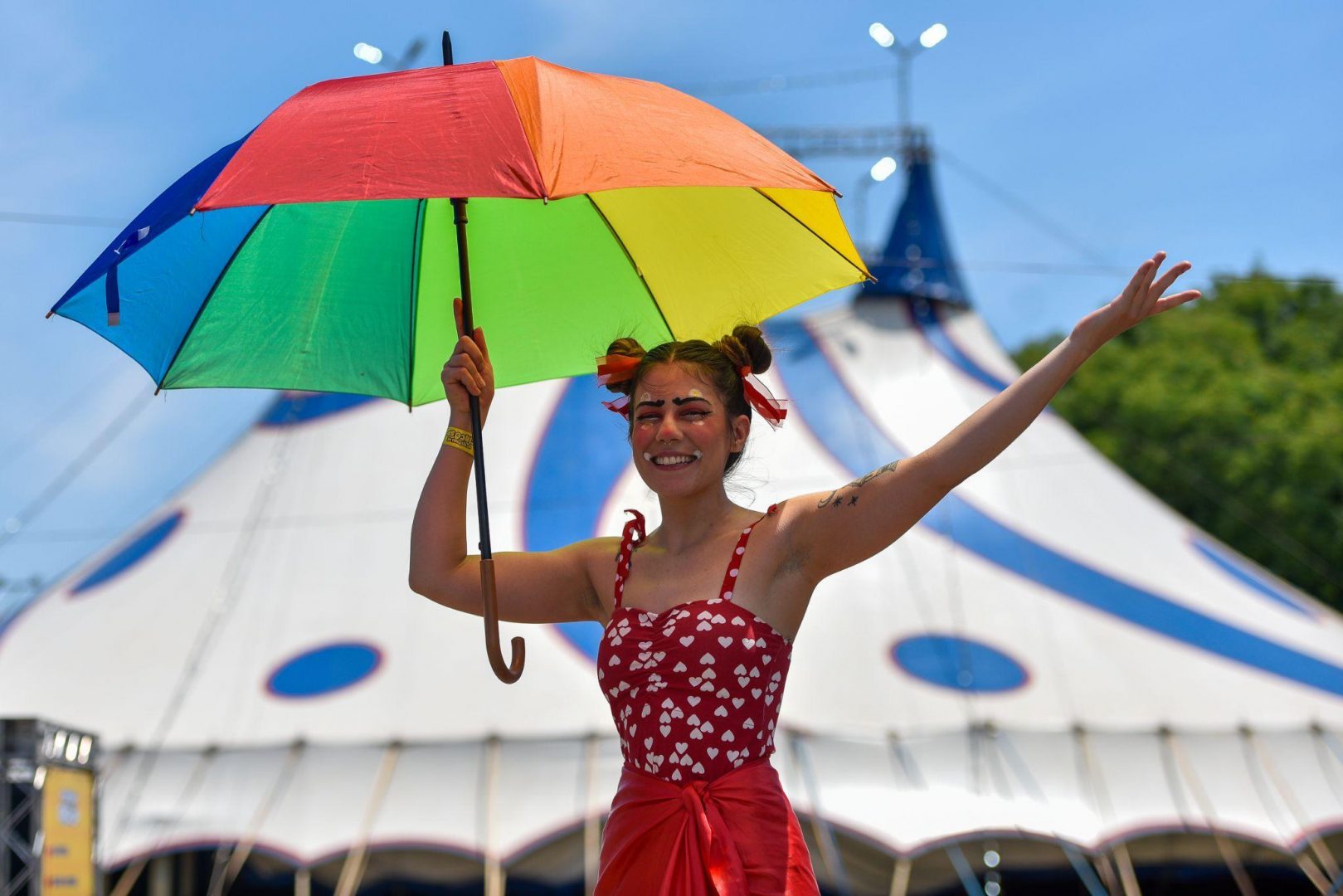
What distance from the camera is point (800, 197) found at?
6.88 ft

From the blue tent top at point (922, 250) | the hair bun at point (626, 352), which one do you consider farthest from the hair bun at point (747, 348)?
the blue tent top at point (922, 250)

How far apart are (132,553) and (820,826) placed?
3.49 metres

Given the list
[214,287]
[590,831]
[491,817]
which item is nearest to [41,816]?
[491,817]

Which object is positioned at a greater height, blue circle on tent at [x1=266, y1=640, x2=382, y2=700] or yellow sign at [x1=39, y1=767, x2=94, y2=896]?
blue circle on tent at [x1=266, y1=640, x2=382, y2=700]

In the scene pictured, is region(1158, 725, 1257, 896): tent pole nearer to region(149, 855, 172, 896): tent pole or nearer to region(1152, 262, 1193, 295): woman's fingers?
region(149, 855, 172, 896): tent pole

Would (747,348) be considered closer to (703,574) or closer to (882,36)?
(703,574)

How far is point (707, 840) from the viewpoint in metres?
1.62

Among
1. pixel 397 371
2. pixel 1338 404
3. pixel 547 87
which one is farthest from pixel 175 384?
pixel 1338 404

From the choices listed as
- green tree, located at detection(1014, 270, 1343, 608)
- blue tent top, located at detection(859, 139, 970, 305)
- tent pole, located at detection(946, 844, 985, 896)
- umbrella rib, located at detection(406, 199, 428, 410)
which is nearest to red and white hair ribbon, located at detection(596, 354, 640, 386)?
umbrella rib, located at detection(406, 199, 428, 410)

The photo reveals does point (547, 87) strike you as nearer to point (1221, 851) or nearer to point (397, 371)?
point (397, 371)

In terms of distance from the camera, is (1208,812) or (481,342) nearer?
(481,342)

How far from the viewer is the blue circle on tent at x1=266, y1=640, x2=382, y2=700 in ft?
19.3

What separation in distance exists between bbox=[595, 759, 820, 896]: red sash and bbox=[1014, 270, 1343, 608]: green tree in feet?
47.8

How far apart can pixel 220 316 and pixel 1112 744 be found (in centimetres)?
457
